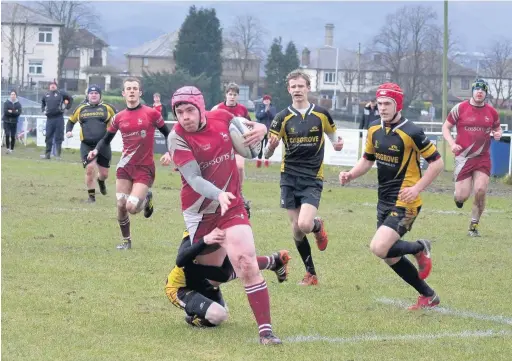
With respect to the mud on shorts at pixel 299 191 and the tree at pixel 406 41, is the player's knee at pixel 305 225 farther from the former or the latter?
the tree at pixel 406 41

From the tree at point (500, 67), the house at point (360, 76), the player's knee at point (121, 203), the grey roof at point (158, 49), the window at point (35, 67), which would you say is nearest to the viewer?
the player's knee at point (121, 203)

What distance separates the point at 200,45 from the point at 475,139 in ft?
233

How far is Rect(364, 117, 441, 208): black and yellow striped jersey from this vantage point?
33.3ft

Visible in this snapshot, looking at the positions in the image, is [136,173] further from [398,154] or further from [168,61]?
[168,61]

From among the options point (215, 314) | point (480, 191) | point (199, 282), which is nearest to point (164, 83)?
point (480, 191)

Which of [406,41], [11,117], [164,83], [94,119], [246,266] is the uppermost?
[406,41]

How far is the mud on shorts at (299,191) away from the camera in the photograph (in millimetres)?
11836

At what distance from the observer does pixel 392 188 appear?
1038cm

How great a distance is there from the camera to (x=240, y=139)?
896 centimetres

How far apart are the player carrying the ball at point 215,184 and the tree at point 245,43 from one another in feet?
335

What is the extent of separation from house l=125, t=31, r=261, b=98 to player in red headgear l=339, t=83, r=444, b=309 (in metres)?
101

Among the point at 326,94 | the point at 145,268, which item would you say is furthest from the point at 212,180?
the point at 326,94

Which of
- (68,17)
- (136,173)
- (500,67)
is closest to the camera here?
(136,173)

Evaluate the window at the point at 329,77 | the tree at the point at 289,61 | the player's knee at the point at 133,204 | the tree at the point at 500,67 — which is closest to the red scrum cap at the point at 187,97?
the player's knee at the point at 133,204
